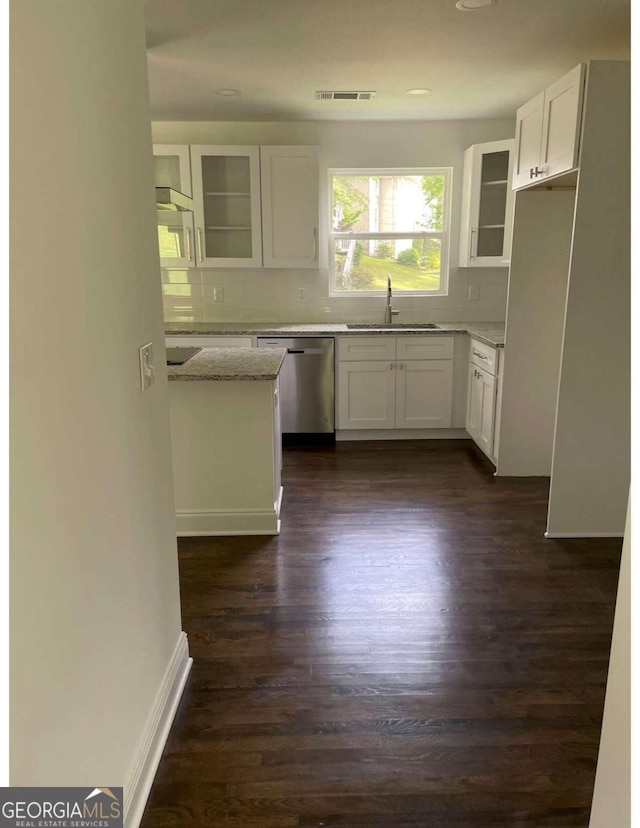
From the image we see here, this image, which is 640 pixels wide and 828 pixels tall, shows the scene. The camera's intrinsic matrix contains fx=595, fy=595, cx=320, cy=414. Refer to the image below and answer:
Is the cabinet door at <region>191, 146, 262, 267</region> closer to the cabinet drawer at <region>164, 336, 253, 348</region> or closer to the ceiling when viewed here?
the ceiling

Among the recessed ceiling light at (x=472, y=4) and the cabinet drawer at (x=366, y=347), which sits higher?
the recessed ceiling light at (x=472, y=4)

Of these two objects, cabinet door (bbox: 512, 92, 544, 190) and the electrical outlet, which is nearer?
the electrical outlet

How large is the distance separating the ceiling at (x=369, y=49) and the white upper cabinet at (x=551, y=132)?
28 centimetres

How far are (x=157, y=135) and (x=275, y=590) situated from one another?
12.9 feet

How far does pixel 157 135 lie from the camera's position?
4.84 meters

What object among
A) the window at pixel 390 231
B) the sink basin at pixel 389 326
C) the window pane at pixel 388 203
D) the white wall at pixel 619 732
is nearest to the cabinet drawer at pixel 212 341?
the sink basin at pixel 389 326

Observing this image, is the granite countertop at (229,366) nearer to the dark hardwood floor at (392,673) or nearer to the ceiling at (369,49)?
the dark hardwood floor at (392,673)

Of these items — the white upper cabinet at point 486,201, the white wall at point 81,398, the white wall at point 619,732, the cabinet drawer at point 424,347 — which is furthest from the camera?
the cabinet drawer at point 424,347

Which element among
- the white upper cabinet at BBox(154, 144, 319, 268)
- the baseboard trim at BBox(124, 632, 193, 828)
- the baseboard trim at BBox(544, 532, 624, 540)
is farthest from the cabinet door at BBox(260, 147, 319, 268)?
the baseboard trim at BBox(124, 632, 193, 828)

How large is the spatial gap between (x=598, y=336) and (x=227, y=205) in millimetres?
3109

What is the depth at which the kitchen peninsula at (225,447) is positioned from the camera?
303 centimetres

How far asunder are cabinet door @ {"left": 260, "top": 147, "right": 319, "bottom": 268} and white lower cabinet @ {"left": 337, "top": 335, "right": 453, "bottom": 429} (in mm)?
872

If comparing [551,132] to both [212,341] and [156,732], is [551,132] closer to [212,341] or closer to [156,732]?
[212,341]

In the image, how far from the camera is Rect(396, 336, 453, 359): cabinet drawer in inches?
185
